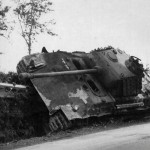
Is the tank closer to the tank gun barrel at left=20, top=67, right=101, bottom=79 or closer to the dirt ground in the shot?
the tank gun barrel at left=20, top=67, right=101, bottom=79

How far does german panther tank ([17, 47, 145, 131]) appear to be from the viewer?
1289cm

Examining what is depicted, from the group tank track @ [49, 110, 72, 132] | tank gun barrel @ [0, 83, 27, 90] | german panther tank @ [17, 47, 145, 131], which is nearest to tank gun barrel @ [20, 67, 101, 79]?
german panther tank @ [17, 47, 145, 131]

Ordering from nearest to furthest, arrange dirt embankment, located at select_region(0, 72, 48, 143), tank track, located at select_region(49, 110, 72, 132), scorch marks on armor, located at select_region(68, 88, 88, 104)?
tank track, located at select_region(49, 110, 72, 132)
dirt embankment, located at select_region(0, 72, 48, 143)
scorch marks on armor, located at select_region(68, 88, 88, 104)

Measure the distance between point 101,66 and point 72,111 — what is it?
9.69ft

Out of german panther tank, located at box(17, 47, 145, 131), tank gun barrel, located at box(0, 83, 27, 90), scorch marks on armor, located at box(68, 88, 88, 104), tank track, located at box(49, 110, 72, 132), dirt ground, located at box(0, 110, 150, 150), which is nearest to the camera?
dirt ground, located at box(0, 110, 150, 150)

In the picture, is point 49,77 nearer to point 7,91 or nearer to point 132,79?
point 7,91

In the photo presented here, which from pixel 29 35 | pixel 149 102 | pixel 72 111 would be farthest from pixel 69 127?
pixel 29 35

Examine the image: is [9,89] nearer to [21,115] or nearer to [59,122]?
[21,115]

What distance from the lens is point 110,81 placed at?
1448cm

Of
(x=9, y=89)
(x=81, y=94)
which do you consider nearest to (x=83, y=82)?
(x=81, y=94)

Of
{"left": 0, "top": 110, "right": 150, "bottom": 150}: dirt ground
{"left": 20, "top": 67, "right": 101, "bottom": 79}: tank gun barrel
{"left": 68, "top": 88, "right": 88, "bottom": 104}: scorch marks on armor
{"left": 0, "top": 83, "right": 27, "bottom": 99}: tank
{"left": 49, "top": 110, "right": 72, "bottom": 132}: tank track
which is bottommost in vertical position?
{"left": 0, "top": 110, "right": 150, "bottom": 150}: dirt ground

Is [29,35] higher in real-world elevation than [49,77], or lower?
higher

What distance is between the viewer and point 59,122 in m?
12.5

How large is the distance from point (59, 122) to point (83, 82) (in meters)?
2.42
